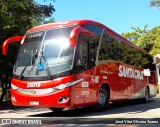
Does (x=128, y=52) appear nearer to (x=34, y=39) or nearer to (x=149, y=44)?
(x=34, y=39)

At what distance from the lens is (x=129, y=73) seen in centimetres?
1703

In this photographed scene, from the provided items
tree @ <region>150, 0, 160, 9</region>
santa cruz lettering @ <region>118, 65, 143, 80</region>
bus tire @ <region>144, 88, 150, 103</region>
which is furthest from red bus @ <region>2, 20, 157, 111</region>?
tree @ <region>150, 0, 160, 9</region>

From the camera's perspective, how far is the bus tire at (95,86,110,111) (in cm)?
1362

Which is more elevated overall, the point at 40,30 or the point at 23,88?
the point at 40,30

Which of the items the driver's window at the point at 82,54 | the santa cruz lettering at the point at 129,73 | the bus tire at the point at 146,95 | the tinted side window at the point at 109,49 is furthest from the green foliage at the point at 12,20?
the bus tire at the point at 146,95

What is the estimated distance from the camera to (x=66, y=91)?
11.5m

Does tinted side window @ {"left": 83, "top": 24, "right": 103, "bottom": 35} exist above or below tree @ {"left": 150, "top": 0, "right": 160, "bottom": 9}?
below

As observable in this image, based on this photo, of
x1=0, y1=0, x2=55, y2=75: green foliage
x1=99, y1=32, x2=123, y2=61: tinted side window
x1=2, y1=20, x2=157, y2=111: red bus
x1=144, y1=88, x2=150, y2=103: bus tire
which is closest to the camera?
x1=2, y1=20, x2=157, y2=111: red bus

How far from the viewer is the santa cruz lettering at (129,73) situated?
1587 centimetres

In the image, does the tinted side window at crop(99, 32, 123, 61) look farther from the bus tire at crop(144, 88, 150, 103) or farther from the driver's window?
the bus tire at crop(144, 88, 150, 103)

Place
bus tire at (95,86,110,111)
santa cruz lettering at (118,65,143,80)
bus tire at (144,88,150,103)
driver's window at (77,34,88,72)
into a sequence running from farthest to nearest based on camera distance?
1. bus tire at (144,88,150,103)
2. santa cruz lettering at (118,65,143,80)
3. bus tire at (95,86,110,111)
4. driver's window at (77,34,88,72)

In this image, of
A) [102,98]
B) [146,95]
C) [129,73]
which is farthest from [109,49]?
[146,95]

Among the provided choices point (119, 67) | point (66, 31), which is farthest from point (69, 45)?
point (119, 67)

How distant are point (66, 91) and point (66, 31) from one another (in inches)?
85.7
